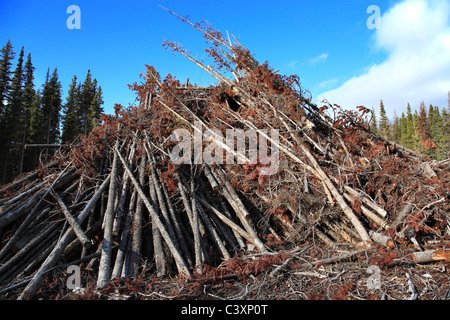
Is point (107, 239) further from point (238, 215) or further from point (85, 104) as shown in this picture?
point (85, 104)

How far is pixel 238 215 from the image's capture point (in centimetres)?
525

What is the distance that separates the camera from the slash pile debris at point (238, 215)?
3557 mm

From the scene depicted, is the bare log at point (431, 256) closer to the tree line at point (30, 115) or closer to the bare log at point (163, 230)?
the bare log at point (163, 230)

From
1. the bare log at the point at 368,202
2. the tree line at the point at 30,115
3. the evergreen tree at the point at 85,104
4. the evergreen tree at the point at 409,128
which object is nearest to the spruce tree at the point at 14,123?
the tree line at the point at 30,115

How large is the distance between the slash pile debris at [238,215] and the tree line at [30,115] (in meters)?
23.0

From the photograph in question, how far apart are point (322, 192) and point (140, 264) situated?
381 cm

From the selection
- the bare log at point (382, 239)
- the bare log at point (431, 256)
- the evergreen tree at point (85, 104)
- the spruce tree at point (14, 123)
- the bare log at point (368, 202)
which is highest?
the evergreen tree at point (85, 104)

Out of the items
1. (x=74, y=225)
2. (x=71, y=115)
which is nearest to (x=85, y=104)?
(x=71, y=115)

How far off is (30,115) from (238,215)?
33603 mm

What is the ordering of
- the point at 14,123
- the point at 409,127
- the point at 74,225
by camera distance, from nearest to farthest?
the point at 74,225 < the point at 14,123 < the point at 409,127

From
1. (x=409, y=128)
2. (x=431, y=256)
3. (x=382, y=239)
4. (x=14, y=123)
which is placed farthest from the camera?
(x=409, y=128)

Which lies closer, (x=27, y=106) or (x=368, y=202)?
(x=368, y=202)

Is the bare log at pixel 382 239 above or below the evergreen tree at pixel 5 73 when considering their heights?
below

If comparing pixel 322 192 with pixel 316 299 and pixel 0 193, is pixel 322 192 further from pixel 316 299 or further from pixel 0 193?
pixel 0 193
